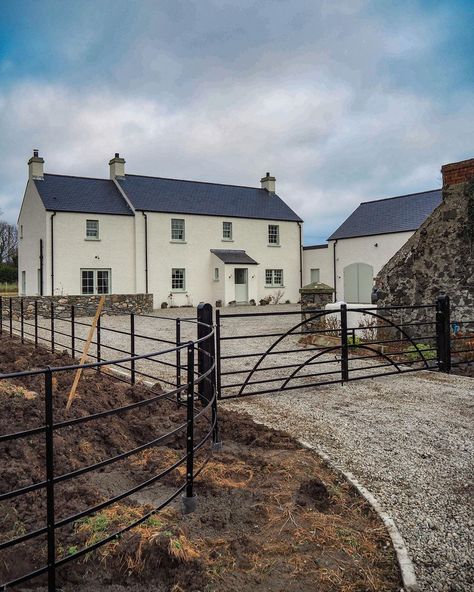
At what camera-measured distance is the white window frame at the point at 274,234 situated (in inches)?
1341

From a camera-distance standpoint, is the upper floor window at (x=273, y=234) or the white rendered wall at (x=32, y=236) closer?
the white rendered wall at (x=32, y=236)

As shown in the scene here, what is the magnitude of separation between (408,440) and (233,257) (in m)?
26.3

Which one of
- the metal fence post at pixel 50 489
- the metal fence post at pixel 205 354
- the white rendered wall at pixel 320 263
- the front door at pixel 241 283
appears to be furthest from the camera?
the white rendered wall at pixel 320 263

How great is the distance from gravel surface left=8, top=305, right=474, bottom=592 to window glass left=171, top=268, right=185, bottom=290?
20.2m

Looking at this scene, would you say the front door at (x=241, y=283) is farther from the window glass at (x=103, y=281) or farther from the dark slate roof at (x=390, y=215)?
the window glass at (x=103, y=281)

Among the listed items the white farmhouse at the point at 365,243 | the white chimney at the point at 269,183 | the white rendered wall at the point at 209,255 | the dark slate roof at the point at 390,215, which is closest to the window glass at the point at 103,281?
the white rendered wall at the point at 209,255

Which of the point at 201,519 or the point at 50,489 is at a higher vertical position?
the point at 50,489

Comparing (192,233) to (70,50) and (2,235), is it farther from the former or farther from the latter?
(2,235)

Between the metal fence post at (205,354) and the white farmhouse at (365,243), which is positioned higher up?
the white farmhouse at (365,243)

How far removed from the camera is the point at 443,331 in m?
8.98

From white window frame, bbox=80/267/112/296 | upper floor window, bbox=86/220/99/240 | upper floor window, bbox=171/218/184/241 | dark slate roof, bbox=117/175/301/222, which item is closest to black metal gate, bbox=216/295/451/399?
white window frame, bbox=80/267/112/296

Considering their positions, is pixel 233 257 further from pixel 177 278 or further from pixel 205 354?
pixel 205 354

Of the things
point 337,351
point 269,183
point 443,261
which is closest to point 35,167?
point 269,183

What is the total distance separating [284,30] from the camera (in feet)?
32.8
